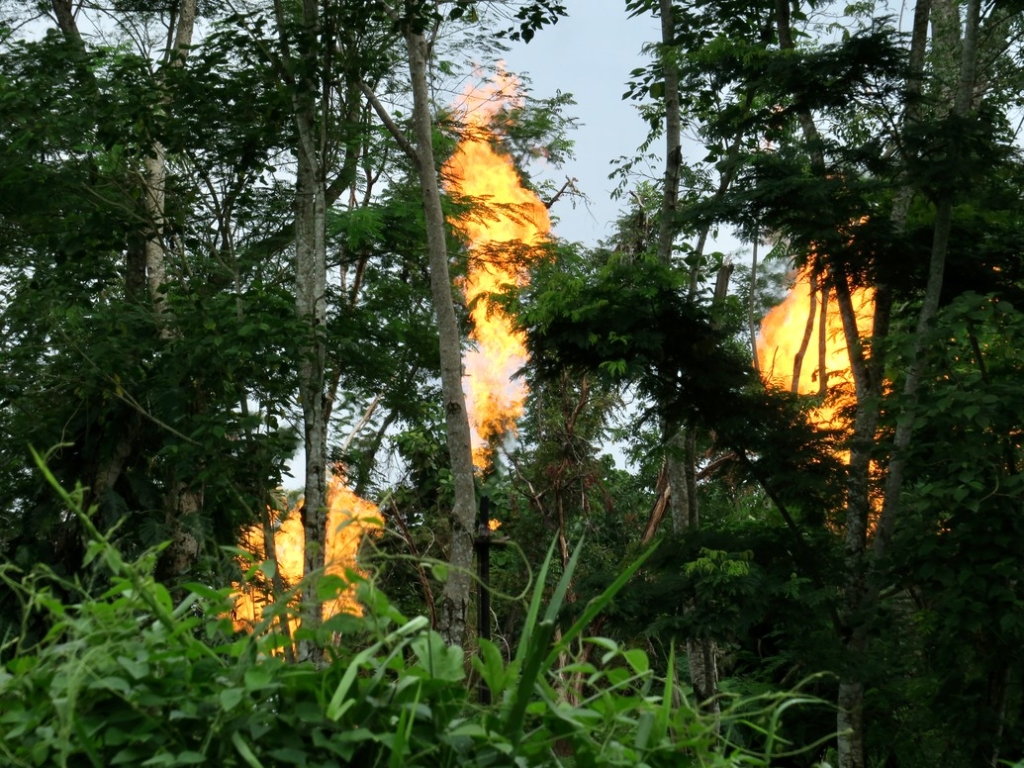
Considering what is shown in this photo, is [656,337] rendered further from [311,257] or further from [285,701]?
[285,701]

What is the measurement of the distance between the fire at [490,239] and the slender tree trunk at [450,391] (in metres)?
4.01

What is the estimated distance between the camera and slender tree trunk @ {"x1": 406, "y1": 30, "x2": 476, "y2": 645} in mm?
9070

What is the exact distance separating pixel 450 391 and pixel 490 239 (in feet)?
17.1

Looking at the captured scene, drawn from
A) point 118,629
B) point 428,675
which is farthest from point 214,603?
point 428,675

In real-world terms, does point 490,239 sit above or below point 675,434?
above

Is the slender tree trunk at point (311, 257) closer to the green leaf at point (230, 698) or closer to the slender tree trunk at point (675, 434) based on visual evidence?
the slender tree trunk at point (675, 434)

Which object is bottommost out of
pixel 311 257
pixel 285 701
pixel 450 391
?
Result: pixel 285 701

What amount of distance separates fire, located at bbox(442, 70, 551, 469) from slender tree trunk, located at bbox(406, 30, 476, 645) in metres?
4.01

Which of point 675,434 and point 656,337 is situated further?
point 675,434

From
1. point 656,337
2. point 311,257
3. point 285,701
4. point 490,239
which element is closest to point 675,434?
point 656,337

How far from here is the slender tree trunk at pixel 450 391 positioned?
357 inches

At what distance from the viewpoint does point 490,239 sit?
14.4 meters

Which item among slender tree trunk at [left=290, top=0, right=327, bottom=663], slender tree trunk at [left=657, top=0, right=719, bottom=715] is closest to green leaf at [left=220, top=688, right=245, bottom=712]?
slender tree trunk at [left=290, top=0, right=327, bottom=663]

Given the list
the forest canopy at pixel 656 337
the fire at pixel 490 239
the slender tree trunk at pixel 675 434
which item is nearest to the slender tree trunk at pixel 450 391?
the forest canopy at pixel 656 337
